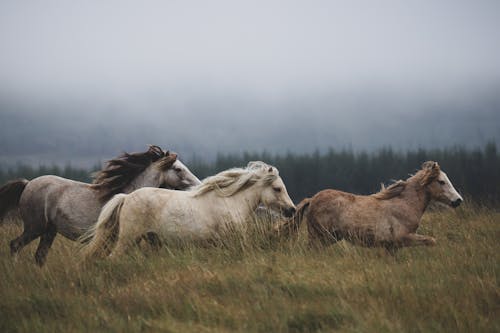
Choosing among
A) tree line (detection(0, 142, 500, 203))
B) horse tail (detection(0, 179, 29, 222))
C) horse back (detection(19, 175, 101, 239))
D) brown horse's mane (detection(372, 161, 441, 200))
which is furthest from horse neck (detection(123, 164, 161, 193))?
tree line (detection(0, 142, 500, 203))

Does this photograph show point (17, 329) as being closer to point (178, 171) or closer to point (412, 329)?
point (412, 329)

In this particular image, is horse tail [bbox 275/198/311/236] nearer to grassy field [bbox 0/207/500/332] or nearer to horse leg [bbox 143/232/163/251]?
grassy field [bbox 0/207/500/332]

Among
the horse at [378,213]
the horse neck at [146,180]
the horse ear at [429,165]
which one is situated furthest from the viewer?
the horse neck at [146,180]

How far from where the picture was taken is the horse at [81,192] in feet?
26.9

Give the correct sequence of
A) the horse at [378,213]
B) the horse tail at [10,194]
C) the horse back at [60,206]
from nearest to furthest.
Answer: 1. the horse at [378,213]
2. the horse back at [60,206]
3. the horse tail at [10,194]

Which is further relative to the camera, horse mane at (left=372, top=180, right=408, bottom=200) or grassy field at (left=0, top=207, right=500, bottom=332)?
horse mane at (left=372, top=180, right=408, bottom=200)

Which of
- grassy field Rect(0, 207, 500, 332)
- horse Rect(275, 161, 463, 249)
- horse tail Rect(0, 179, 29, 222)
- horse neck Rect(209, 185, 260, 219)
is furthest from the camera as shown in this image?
horse tail Rect(0, 179, 29, 222)

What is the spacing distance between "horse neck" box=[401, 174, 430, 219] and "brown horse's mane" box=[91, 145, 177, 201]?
12.1 ft

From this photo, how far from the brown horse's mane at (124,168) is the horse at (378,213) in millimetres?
2503

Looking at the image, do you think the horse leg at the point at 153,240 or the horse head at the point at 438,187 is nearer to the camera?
the horse leg at the point at 153,240

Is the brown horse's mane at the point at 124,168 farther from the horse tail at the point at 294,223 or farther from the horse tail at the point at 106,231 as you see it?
the horse tail at the point at 294,223

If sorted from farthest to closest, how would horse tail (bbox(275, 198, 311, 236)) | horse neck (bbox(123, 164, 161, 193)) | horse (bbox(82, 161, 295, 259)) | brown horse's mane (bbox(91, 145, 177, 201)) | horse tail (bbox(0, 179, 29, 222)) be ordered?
Result: horse tail (bbox(0, 179, 29, 222)) → horse neck (bbox(123, 164, 161, 193)) → brown horse's mane (bbox(91, 145, 177, 201)) → horse tail (bbox(275, 198, 311, 236)) → horse (bbox(82, 161, 295, 259))

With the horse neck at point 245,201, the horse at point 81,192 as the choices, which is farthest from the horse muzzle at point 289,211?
the horse at point 81,192

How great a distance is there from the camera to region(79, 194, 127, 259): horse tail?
6887 mm
